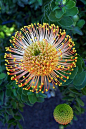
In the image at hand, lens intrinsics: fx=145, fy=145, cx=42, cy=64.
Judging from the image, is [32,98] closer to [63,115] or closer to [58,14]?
[63,115]

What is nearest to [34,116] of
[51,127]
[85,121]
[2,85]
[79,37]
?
[51,127]

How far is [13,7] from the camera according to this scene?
5.09 feet

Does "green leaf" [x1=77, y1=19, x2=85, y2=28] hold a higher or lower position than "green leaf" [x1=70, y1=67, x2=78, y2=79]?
higher

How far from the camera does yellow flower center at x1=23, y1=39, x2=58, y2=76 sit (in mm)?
1028

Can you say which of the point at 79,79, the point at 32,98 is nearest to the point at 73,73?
the point at 79,79

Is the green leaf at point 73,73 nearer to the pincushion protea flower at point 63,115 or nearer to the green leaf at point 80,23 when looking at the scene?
the pincushion protea flower at point 63,115

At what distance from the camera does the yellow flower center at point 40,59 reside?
3.37ft

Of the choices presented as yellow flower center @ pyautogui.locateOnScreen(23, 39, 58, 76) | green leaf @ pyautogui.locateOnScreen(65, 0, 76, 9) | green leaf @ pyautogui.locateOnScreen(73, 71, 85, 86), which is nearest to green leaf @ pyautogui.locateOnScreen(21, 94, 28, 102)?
yellow flower center @ pyautogui.locateOnScreen(23, 39, 58, 76)

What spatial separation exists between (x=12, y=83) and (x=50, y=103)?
116 centimetres

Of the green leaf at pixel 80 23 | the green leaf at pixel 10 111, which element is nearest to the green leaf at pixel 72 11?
the green leaf at pixel 80 23

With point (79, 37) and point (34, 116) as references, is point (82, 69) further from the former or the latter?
point (34, 116)

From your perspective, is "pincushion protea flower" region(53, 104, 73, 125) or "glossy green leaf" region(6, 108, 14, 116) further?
"glossy green leaf" region(6, 108, 14, 116)

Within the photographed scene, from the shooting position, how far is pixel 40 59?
1042mm

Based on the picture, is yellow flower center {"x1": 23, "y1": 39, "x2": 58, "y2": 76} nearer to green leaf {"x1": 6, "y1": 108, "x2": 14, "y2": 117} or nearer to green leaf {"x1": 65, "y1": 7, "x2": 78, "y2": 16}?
green leaf {"x1": 65, "y1": 7, "x2": 78, "y2": 16}
